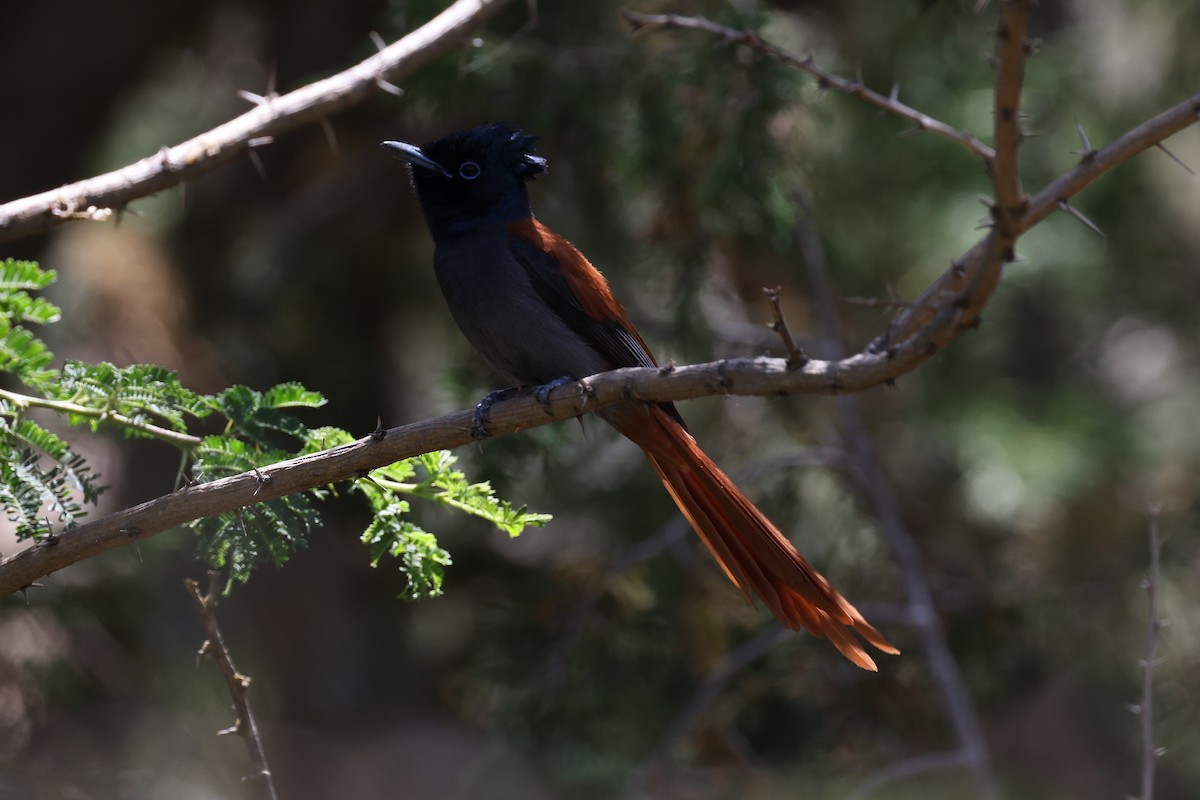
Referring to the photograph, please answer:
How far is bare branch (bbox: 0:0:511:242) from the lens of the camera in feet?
10.6

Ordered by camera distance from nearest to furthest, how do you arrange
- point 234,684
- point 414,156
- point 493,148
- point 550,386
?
1. point 234,684
2. point 550,386
3. point 414,156
4. point 493,148

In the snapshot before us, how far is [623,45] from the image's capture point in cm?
518

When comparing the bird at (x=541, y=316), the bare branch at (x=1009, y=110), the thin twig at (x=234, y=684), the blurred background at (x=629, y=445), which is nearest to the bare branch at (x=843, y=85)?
the bare branch at (x=1009, y=110)

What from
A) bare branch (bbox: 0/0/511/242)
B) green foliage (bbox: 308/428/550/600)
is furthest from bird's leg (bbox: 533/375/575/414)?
bare branch (bbox: 0/0/511/242)

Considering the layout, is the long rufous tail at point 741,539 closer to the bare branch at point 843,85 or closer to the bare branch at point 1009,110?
the bare branch at point 843,85

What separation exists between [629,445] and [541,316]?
3.02m

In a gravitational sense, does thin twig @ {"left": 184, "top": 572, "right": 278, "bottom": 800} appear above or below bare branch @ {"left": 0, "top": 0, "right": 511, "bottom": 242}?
below

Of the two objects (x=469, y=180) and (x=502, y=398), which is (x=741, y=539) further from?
(x=469, y=180)

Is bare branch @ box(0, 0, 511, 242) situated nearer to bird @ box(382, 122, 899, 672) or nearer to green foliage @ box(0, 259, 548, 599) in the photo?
bird @ box(382, 122, 899, 672)

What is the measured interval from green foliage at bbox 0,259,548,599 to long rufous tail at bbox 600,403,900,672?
2.14 ft

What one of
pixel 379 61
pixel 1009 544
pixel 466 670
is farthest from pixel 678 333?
pixel 1009 544

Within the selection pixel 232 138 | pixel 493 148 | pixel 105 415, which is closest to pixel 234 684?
pixel 105 415

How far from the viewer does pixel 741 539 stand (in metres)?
3.13

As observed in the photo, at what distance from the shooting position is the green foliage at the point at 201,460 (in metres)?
2.61
